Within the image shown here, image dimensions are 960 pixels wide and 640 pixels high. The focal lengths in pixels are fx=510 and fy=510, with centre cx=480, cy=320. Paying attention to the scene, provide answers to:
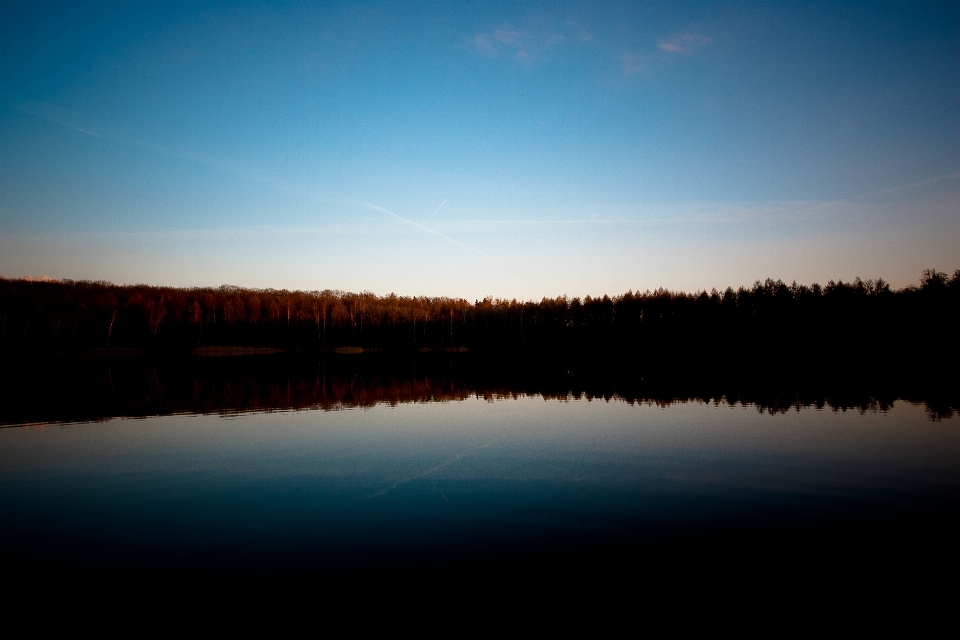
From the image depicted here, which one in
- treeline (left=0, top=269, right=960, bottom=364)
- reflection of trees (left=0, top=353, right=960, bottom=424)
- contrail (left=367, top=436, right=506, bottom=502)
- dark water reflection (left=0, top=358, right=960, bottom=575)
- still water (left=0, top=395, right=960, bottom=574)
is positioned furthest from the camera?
treeline (left=0, top=269, right=960, bottom=364)

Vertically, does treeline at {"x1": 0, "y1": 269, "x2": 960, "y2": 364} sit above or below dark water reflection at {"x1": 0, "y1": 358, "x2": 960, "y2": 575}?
above

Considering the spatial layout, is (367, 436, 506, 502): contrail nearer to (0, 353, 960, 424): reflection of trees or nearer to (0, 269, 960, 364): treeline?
(0, 353, 960, 424): reflection of trees

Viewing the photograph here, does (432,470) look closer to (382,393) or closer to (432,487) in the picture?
(432,487)

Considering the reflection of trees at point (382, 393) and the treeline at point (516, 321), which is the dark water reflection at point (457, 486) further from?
the treeline at point (516, 321)

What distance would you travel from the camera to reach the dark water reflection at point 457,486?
8.95 m

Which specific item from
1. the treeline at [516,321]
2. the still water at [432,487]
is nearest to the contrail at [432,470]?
the still water at [432,487]

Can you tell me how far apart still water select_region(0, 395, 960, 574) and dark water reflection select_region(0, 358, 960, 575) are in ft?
0.21

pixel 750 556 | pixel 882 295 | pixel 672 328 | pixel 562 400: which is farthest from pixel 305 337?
pixel 750 556

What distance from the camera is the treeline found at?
8488 centimetres

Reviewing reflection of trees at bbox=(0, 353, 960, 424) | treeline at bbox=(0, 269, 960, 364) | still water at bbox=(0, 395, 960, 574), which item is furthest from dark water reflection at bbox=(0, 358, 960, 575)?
treeline at bbox=(0, 269, 960, 364)

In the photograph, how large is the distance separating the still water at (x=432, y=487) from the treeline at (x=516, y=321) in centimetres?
6091

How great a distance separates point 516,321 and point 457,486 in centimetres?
12787

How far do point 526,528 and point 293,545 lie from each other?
429 cm

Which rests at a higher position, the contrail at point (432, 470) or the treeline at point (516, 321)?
the treeline at point (516, 321)
